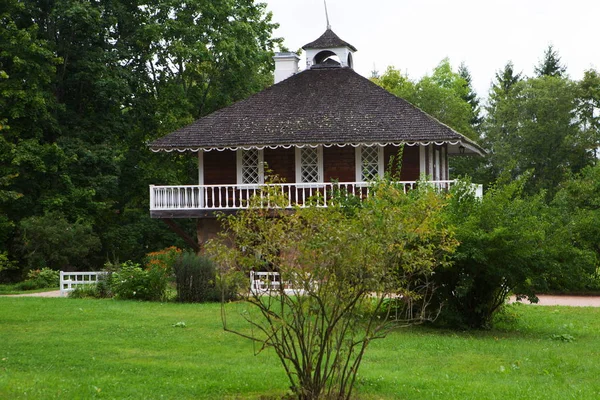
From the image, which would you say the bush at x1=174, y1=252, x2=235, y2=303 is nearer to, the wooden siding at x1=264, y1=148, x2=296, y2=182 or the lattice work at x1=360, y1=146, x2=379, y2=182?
the wooden siding at x1=264, y1=148, x2=296, y2=182

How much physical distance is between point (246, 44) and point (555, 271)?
24.3 metres

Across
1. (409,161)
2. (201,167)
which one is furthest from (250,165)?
(409,161)

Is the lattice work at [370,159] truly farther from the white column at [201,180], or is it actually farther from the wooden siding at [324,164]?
the white column at [201,180]

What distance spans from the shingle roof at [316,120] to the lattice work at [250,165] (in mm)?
1077

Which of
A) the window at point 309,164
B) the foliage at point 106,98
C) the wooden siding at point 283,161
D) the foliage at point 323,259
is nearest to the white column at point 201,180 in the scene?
the wooden siding at point 283,161

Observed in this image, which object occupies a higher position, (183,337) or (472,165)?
(472,165)

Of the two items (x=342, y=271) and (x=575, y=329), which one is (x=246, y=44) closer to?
(x=575, y=329)

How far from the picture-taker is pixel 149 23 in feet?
127

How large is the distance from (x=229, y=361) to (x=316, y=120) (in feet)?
63.9

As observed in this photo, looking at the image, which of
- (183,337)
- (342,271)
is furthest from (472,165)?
(342,271)

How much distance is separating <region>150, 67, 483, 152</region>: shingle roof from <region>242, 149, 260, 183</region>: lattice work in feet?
3.53

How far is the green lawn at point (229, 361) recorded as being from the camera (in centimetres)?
1138

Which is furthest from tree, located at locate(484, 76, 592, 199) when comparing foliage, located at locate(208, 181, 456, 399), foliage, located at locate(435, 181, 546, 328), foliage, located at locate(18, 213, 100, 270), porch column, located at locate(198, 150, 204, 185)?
foliage, located at locate(208, 181, 456, 399)

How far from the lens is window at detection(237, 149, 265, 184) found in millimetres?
32719
